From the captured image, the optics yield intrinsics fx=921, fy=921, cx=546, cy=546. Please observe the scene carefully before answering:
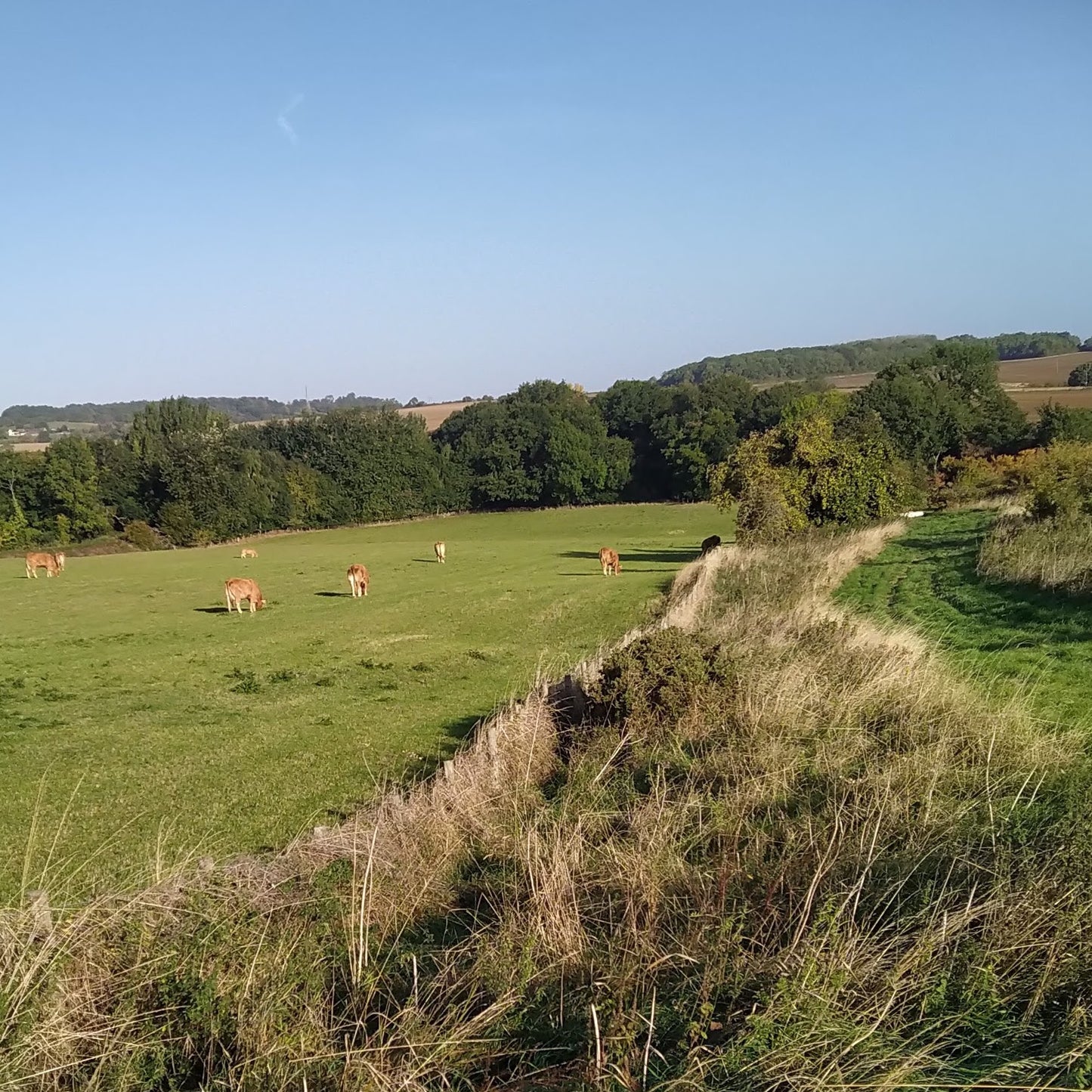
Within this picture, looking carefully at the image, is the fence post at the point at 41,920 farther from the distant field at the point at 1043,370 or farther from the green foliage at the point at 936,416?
the distant field at the point at 1043,370

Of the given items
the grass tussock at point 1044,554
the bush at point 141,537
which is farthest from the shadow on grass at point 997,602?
the bush at point 141,537

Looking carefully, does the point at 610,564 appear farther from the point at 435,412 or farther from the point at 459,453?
the point at 435,412

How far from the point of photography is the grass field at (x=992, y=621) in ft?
35.3

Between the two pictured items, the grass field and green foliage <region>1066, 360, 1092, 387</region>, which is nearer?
the grass field

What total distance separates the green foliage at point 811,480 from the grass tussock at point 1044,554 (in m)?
9.88

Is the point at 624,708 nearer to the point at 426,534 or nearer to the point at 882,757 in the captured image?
the point at 882,757

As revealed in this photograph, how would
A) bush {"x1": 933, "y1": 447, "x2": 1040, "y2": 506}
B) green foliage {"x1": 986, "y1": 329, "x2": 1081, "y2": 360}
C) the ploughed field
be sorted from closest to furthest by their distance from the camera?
the ploughed field
bush {"x1": 933, "y1": 447, "x2": 1040, "y2": 506}
green foliage {"x1": 986, "y1": 329, "x2": 1081, "y2": 360}

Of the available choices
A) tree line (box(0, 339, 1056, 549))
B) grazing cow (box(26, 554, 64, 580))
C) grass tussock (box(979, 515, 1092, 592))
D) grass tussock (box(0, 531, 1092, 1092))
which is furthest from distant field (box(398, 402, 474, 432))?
grass tussock (box(0, 531, 1092, 1092))

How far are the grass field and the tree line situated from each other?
137 feet

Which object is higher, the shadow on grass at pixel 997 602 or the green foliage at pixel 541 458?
the green foliage at pixel 541 458

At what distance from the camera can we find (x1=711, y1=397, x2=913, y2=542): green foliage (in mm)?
36156

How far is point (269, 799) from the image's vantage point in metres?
10.7

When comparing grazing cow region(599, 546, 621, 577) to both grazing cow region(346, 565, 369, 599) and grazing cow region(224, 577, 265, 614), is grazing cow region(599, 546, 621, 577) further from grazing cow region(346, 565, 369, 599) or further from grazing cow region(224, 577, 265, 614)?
grazing cow region(224, 577, 265, 614)

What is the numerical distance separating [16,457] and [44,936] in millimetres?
83756
